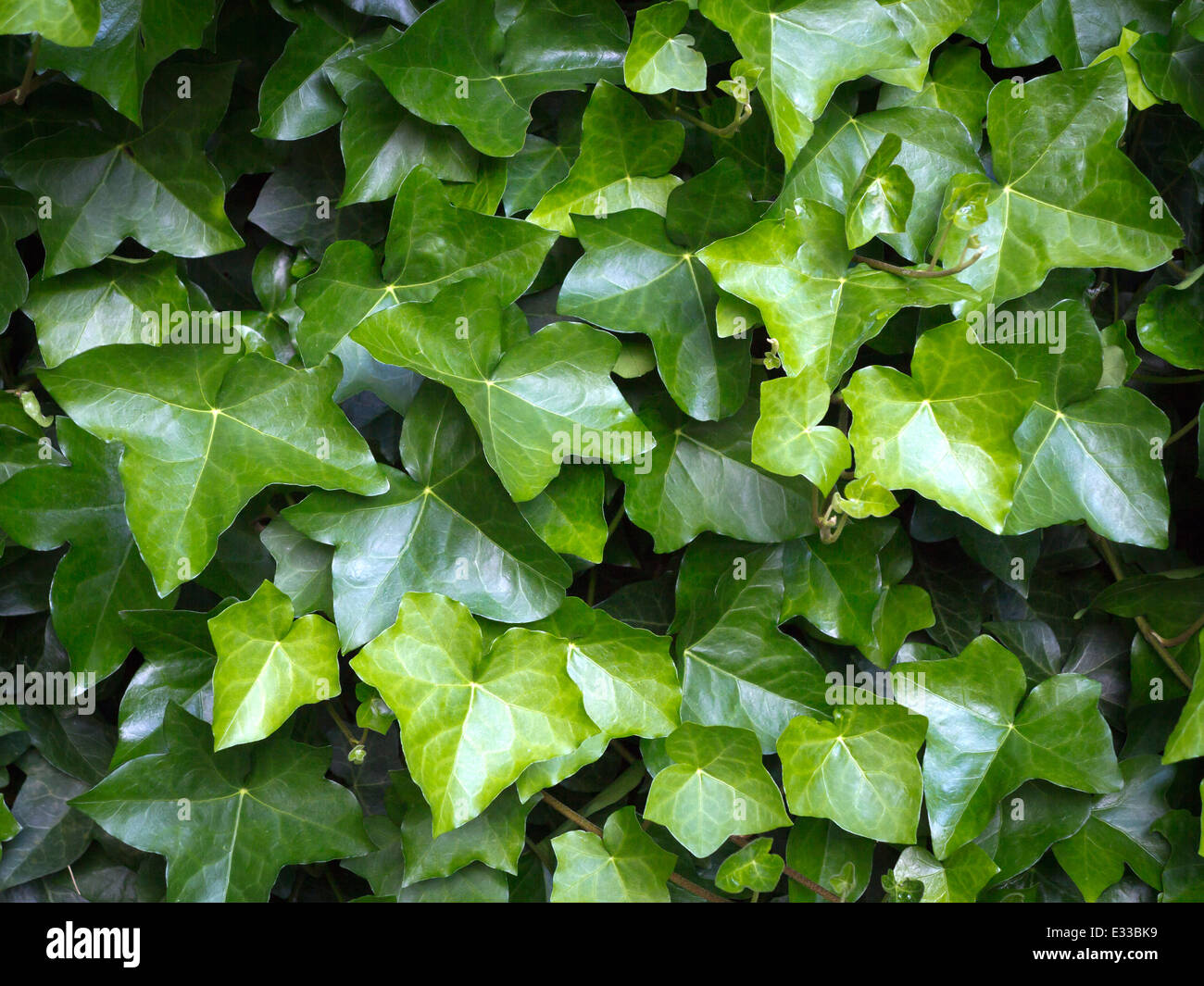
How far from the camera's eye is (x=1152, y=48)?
105 centimetres

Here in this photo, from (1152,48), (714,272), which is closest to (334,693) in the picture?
(714,272)

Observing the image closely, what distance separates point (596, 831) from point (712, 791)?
159 mm

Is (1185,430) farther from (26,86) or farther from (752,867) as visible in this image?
(26,86)

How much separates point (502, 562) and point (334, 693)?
0.24 metres

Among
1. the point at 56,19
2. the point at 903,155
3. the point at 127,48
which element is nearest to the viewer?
the point at 56,19

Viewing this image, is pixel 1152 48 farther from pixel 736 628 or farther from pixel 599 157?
pixel 736 628

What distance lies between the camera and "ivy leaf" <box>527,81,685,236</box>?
1.00 meters

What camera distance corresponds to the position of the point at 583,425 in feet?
3.20

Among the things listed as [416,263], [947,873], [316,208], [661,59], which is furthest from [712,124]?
[947,873]

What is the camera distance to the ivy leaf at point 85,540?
100cm

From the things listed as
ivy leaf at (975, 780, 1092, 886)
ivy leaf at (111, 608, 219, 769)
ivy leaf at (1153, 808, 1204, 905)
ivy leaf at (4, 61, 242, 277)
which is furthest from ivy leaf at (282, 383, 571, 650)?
ivy leaf at (1153, 808, 1204, 905)

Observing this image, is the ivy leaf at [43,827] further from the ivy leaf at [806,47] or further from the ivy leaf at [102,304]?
the ivy leaf at [806,47]

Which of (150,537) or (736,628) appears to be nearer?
(150,537)

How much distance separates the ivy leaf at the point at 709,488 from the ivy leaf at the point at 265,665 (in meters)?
0.39
